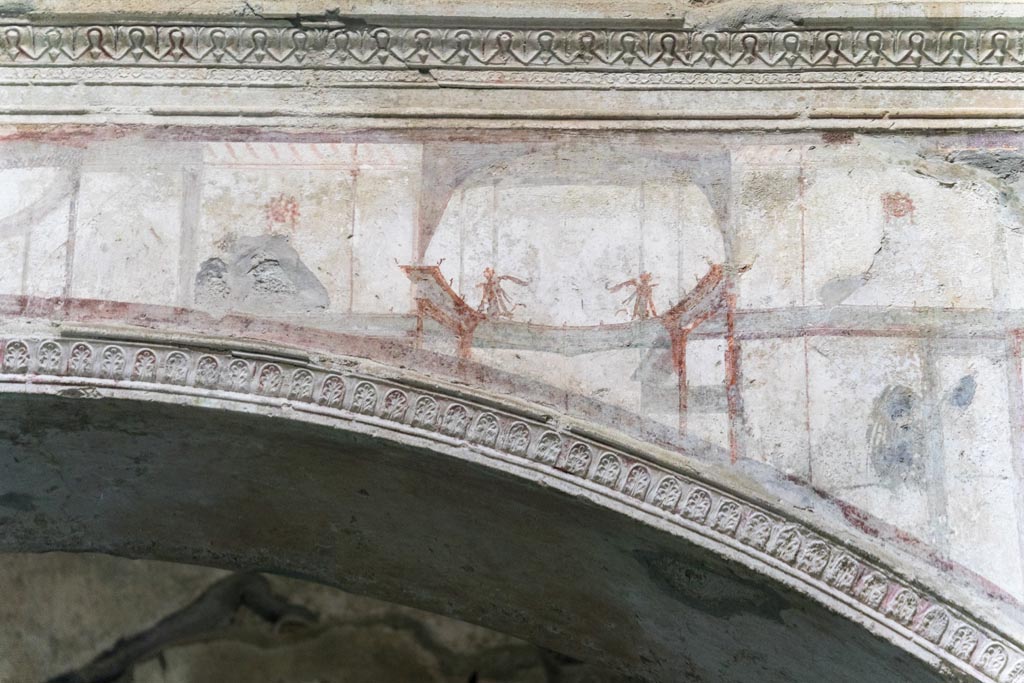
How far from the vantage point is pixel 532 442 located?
4.82 metres

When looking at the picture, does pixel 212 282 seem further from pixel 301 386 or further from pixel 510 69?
pixel 510 69

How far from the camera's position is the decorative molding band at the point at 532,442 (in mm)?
4652

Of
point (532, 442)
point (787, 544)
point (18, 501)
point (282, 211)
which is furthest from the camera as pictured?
point (18, 501)

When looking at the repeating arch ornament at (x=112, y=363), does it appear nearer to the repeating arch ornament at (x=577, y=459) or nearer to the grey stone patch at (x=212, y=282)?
the grey stone patch at (x=212, y=282)

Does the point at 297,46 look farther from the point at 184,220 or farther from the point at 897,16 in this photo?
the point at 897,16

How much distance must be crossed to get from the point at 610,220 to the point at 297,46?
3.13 feet

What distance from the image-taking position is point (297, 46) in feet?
17.1

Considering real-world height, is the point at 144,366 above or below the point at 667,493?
above

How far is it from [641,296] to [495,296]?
1.22 feet

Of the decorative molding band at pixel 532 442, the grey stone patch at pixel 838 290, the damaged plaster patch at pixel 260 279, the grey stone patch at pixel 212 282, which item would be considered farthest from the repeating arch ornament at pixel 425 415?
the grey stone patch at pixel 838 290

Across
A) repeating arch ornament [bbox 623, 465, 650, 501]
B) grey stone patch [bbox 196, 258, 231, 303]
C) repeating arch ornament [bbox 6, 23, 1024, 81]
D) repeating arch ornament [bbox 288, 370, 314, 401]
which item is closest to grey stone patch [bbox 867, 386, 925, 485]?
repeating arch ornament [bbox 623, 465, 650, 501]

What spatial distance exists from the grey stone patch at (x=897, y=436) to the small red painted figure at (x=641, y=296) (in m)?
0.62

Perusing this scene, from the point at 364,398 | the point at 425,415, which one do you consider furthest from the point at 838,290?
the point at 364,398

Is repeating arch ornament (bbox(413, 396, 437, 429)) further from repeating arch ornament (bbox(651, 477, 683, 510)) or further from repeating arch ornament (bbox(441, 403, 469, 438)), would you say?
repeating arch ornament (bbox(651, 477, 683, 510))
